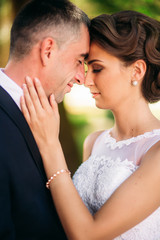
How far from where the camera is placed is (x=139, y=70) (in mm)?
2785

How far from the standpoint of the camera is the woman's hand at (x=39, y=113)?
2.14m

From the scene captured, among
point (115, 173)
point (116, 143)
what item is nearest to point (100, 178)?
point (115, 173)

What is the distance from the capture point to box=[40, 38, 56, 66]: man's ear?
2180 mm

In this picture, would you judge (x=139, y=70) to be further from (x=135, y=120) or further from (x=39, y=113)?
(x=39, y=113)

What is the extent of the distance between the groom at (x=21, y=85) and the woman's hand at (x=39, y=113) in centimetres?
6

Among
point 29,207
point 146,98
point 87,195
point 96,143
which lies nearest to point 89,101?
point 96,143

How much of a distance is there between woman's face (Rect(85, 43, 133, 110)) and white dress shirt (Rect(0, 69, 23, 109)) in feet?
2.72

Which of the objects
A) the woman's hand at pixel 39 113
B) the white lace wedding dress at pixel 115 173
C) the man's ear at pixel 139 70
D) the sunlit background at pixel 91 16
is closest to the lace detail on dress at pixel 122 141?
the white lace wedding dress at pixel 115 173

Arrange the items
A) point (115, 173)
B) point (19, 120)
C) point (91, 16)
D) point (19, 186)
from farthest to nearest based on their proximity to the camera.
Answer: point (91, 16), point (115, 173), point (19, 120), point (19, 186)

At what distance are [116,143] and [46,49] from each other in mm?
1097

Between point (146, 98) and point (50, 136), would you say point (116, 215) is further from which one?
point (146, 98)

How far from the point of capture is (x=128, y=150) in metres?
2.68

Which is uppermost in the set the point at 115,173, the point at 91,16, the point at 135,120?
the point at 91,16

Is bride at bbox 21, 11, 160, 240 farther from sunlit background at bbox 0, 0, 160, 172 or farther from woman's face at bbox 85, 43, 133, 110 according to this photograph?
sunlit background at bbox 0, 0, 160, 172
